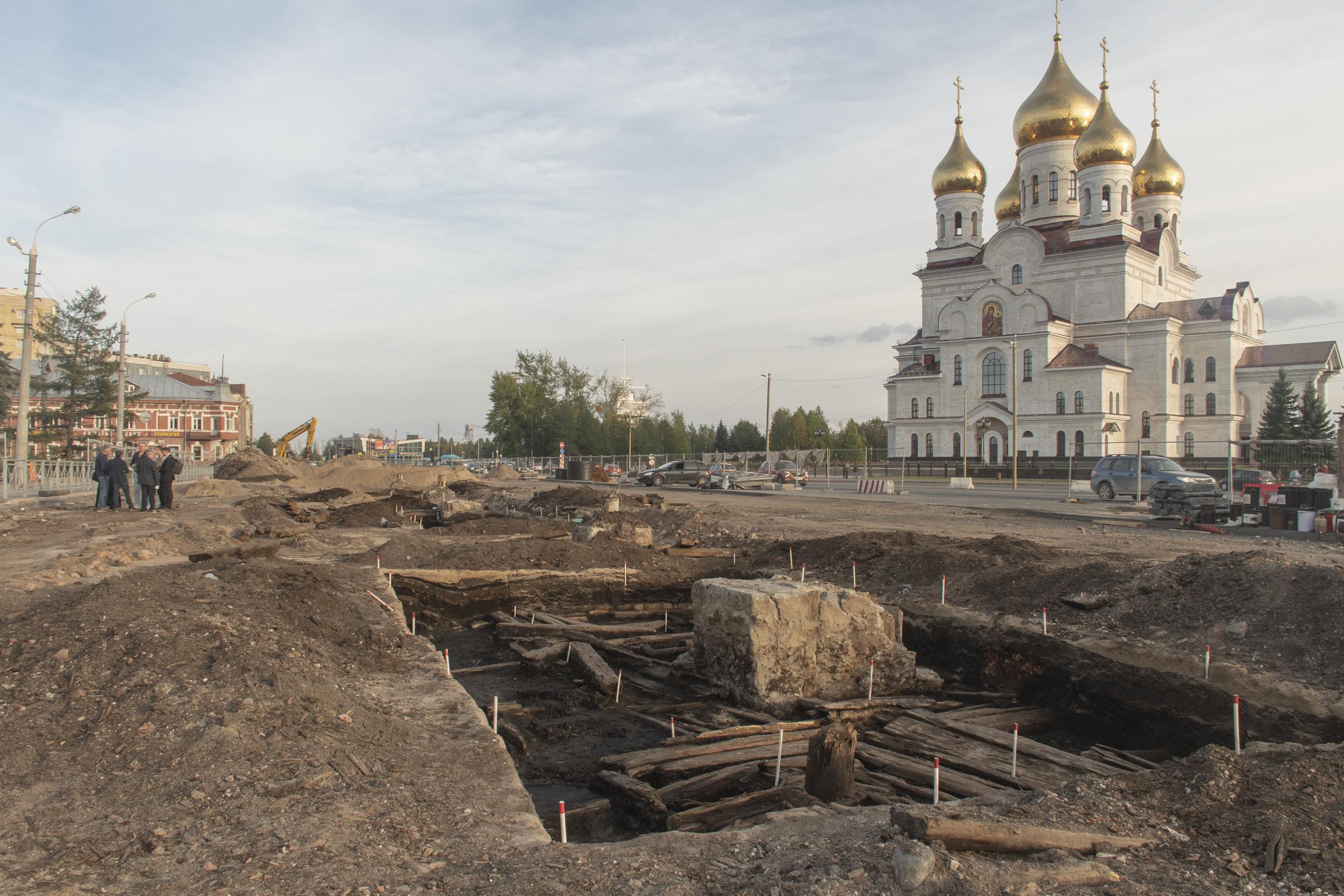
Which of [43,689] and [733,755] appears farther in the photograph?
[733,755]

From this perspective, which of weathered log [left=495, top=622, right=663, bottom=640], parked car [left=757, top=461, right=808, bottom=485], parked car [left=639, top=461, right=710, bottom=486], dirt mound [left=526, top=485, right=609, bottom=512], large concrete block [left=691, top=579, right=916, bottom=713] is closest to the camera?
large concrete block [left=691, top=579, right=916, bottom=713]

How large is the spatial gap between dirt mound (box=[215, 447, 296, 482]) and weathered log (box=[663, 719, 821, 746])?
36180 millimetres

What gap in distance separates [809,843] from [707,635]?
462 cm

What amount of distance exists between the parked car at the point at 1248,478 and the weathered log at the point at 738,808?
22501mm

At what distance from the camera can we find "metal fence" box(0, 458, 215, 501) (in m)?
24.8

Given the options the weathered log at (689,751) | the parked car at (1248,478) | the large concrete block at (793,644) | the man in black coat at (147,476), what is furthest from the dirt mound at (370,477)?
the weathered log at (689,751)

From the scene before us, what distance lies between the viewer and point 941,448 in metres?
60.1

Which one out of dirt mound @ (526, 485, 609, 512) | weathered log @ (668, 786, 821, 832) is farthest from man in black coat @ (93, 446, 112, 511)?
weathered log @ (668, 786, 821, 832)

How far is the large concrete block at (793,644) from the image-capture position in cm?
792

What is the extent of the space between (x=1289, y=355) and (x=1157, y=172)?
16241 millimetres

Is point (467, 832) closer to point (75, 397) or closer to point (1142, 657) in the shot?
point (1142, 657)

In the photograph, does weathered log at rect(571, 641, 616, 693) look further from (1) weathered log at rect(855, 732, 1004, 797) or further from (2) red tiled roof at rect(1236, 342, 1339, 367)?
(2) red tiled roof at rect(1236, 342, 1339, 367)

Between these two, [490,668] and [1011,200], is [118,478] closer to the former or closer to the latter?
[490,668]

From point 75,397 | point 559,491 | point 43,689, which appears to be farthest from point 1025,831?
point 75,397
